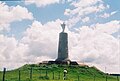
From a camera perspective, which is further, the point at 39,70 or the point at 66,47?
the point at 66,47

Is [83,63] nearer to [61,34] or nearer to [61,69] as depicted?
[61,34]

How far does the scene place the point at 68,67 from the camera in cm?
6384

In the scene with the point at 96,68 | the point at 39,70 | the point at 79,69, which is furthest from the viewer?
the point at 96,68

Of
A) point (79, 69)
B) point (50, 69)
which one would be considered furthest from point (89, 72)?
point (50, 69)

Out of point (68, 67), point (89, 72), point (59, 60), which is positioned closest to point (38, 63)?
point (59, 60)

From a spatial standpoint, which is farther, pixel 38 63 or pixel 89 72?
pixel 38 63

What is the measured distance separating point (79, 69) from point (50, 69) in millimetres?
5821

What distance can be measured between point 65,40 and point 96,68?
8780 mm

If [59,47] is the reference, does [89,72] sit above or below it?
below

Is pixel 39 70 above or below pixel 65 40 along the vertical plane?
below

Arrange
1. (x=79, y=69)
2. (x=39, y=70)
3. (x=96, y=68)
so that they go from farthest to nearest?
(x=96, y=68)
(x=79, y=69)
(x=39, y=70)

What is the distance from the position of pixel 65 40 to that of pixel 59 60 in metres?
4.43

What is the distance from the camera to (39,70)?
58.3 metres

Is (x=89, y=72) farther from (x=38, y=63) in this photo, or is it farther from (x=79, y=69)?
(x=38, y=63)
